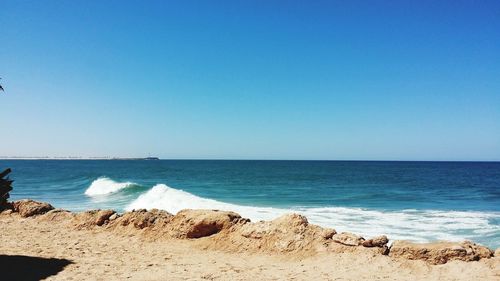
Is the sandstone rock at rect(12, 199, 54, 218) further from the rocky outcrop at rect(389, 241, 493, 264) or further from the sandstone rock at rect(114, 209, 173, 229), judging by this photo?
the rocky outcrop at rect(389, 241, 493, 264)

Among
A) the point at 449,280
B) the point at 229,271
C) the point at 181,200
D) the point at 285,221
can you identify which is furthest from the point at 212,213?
the point at 181,200

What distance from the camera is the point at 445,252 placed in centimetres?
798

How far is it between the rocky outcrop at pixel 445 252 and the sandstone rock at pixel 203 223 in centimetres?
458

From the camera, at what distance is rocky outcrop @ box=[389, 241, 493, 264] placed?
26.0 feet

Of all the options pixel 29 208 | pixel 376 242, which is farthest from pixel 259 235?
pixel 29 208

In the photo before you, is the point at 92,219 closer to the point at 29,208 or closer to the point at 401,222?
the point at 29,208

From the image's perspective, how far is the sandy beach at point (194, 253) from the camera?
7.67 metres

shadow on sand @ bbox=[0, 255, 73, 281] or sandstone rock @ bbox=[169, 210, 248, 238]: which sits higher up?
sandstone rock @ bbox=[169, 210, 248, 238]

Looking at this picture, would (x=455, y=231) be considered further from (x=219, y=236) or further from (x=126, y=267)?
(x=126, y=267)

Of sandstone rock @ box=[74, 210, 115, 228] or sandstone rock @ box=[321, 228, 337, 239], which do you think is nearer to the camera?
sandstone rock @ box=[321, 228, 337, 239]

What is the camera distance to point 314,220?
19.6m

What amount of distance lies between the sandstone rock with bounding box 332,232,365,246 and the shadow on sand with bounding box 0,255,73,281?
6244 mm

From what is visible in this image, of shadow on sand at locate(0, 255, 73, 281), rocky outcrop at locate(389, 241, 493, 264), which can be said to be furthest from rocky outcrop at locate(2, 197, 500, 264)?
shadow on sand at locate(0, 255, 73, 281)

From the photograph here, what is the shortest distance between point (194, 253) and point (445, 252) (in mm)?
5755
